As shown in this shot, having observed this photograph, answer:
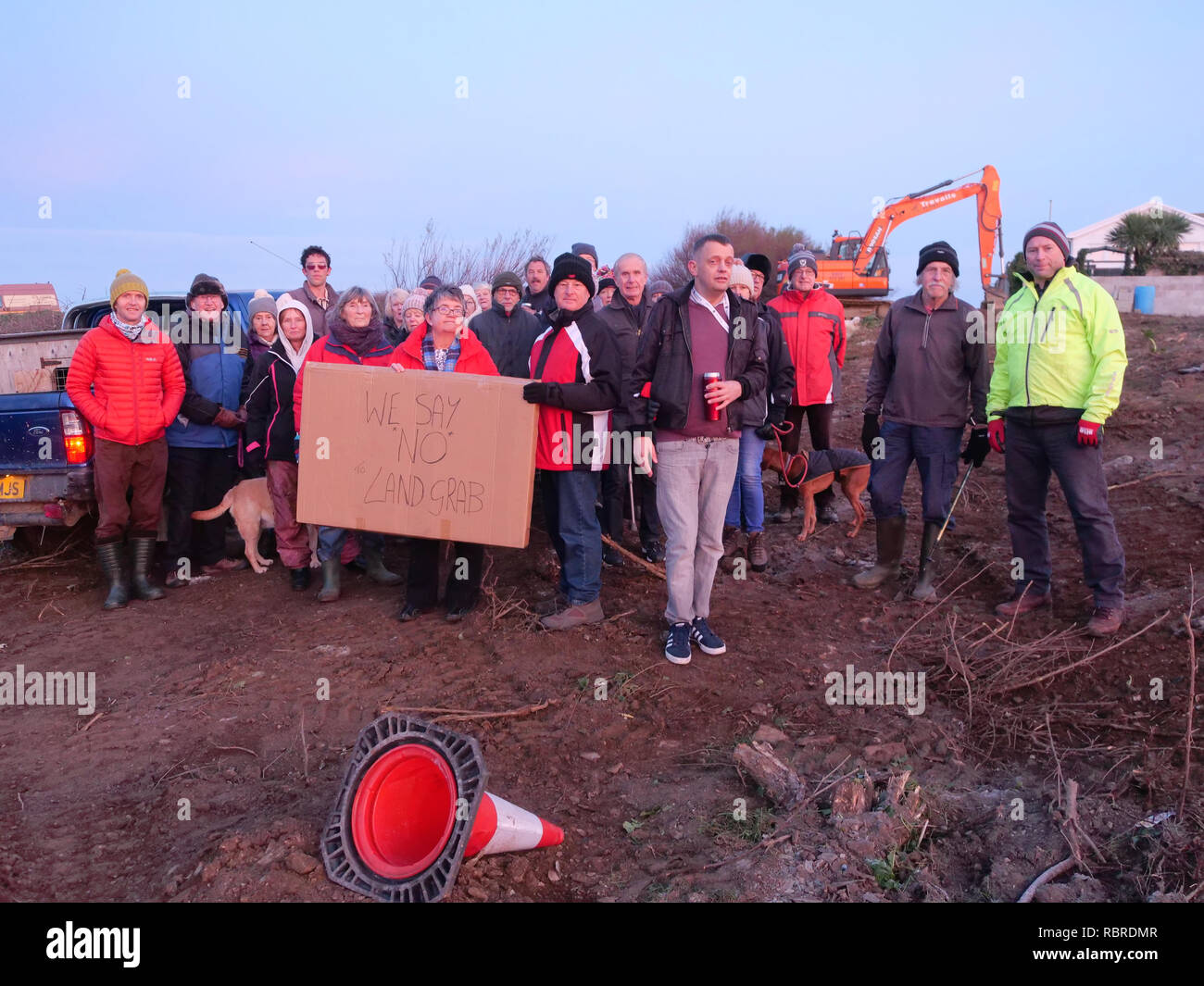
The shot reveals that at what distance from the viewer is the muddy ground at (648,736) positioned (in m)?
3.04

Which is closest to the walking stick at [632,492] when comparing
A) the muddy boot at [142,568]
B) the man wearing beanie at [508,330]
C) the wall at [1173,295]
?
the man wearing beanie at [508,330]

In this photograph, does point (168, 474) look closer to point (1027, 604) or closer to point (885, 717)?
point (885, 717)

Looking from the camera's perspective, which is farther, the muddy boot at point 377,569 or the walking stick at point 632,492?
the walking stick at point 632,492

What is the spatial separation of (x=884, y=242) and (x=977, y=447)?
18.7m

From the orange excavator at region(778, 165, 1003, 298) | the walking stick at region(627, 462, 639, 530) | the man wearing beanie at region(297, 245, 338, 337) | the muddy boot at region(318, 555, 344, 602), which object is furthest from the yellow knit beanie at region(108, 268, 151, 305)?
the orange excavator at region(778, 165, 1003, 298)

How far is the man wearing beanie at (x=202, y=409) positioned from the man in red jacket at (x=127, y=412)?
0.21 metres

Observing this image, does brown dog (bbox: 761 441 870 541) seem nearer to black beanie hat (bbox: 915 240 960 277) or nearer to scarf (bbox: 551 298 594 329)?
black beanie hat (bbox: 915 240 960 277)

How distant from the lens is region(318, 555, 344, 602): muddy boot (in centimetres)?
621

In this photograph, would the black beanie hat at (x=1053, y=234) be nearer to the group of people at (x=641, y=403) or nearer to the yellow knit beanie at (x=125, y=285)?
the group of people at (x=641, y=403)

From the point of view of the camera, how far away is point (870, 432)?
20.3 ft

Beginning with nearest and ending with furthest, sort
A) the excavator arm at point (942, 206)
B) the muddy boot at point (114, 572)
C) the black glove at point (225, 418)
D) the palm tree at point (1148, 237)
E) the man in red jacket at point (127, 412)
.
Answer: the man in red jacket at point (127, 412)
the muddy boot at point (114, 572)
the black glove at point (225, 418)
the excavator arm at point (942, 206)
the palm tree at point (1148, 237)

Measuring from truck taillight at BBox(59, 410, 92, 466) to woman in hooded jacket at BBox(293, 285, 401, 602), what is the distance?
1400 millimetres

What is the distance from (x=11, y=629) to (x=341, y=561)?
7.11ft

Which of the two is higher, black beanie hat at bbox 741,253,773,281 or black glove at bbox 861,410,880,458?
black beanie hat at bbox 741,253,773,281
